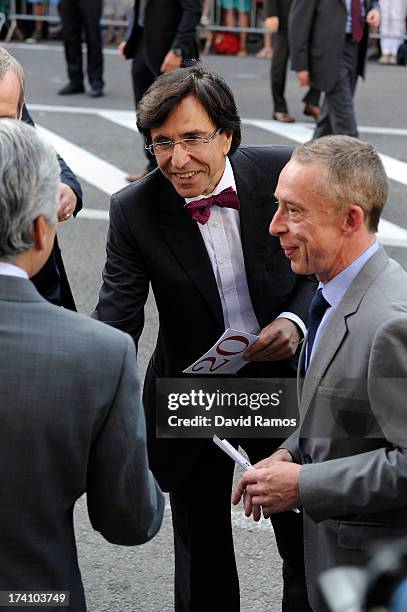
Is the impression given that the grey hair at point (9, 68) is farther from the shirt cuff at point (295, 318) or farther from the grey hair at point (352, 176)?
the grey hair at point (352, 176)

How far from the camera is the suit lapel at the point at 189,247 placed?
11.3ft

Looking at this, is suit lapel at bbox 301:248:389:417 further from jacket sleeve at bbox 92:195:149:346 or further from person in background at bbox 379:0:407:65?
person in background at bbox 379:0:407:65

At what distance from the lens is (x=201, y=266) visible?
3449mm

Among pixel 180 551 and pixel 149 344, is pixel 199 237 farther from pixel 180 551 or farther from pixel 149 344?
pixel 149 344

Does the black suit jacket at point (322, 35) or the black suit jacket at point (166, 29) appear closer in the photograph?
the black suit jacket at point (166, 29)

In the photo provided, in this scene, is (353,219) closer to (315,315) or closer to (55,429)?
(315,315)

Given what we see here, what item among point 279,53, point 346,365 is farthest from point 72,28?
point 346,365

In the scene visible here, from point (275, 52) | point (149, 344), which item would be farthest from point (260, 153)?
point (275, 52)

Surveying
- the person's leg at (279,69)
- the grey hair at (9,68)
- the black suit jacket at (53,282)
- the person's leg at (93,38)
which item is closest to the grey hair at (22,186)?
the black suit jacket at (53,282)

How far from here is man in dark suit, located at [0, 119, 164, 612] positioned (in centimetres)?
219

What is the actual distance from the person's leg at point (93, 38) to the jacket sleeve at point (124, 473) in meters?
11.3

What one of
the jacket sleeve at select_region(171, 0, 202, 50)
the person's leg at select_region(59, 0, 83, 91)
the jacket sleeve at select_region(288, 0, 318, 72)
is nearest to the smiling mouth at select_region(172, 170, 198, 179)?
the jacket sleeve at select_region(171, 0, 202, 50)

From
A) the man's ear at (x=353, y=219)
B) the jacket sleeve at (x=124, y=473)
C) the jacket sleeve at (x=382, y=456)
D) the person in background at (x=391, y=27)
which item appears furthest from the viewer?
the person in background at (x=391, y=27)

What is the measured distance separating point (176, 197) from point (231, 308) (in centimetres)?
38
